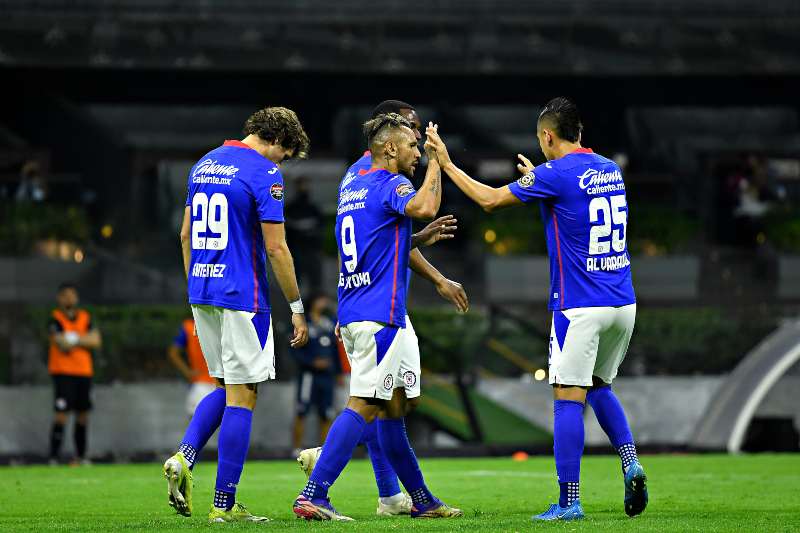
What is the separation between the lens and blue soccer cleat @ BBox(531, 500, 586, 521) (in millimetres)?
7684

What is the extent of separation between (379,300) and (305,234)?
14363mm

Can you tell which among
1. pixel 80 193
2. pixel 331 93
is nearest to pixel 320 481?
Answer: pixel 80 193

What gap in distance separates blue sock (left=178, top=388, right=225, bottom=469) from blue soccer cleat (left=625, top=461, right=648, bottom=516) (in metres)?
2.28

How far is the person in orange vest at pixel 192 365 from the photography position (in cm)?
1709

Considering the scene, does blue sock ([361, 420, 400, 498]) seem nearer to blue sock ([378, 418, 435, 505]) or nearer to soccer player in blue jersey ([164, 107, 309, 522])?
blue sock ([378, 418, 435, 505])

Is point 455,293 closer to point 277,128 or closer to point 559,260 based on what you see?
point 559,260

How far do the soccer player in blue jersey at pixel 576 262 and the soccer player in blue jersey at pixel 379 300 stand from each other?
0.32m

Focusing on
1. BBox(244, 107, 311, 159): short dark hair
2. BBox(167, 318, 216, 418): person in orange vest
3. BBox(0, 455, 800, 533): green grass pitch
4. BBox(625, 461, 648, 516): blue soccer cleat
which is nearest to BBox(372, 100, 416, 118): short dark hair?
BBox(244, 107, 311, 159): short dark hair

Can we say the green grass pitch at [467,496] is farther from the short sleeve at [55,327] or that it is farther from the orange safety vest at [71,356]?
the short sleeve at [55,327]

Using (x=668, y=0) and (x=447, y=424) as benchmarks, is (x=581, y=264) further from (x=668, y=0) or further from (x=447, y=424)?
(x=668, y=0)

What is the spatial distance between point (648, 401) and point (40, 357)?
7.86m

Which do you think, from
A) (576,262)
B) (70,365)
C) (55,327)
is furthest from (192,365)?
(576,262)

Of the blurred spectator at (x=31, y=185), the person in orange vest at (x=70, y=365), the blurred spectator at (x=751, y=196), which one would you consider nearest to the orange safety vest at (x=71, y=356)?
the person in orange vest at (x=70, y=365)

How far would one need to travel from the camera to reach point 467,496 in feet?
33.1
